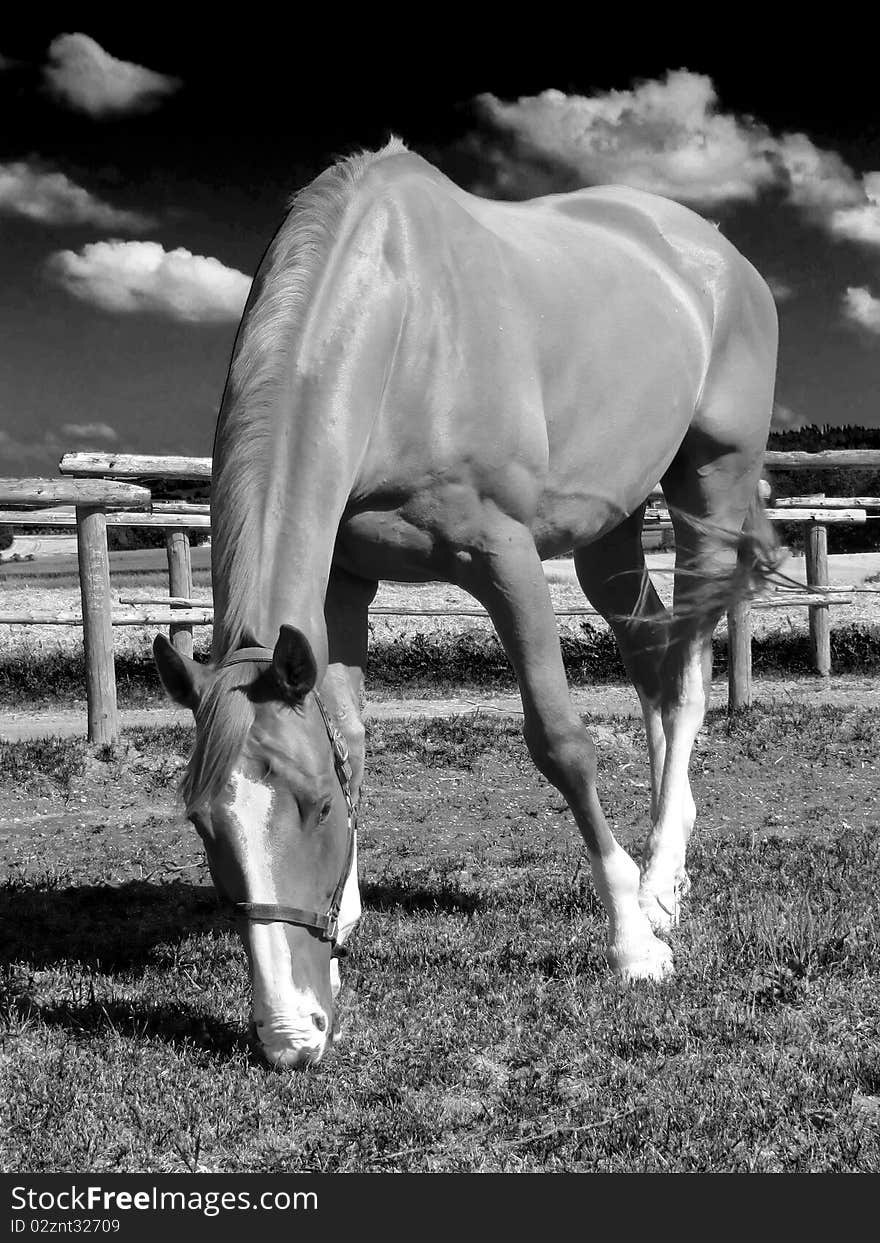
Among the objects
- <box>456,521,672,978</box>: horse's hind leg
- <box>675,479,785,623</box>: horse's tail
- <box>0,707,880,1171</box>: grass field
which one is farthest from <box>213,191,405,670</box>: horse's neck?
<box>675,479,785,623</box>: horse's tail

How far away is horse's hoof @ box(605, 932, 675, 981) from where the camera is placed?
3.43 m

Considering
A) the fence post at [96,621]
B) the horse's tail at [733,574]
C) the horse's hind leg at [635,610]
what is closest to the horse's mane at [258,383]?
the horse's tail at [733,574]

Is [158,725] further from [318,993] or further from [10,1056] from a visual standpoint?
[318,993]

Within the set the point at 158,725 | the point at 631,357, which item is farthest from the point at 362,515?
the point at 158,725

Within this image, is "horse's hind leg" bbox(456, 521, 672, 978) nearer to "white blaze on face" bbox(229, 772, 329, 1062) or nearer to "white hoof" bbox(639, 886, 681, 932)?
"white hoof" bbox(639, 886, 681, 932)

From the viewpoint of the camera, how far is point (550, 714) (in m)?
3.44

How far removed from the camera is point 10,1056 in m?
2.99

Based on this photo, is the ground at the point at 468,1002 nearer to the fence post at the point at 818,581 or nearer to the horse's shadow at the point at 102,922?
the horse's shadow at the point at 102,922

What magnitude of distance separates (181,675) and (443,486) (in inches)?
39.8

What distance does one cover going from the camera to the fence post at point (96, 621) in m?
7.40

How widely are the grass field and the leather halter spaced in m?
0.41

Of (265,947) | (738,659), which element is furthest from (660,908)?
(738,659)

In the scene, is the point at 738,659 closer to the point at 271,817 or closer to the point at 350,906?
the point at 350,906

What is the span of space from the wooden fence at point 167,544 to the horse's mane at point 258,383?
3536mm
